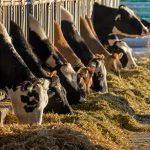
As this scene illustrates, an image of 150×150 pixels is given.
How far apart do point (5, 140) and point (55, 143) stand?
1.77 feet

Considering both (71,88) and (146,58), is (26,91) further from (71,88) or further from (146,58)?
(146,58)

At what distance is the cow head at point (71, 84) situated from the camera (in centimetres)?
1398

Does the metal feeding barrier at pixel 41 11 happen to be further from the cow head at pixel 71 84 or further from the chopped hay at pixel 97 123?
the chopped hay at pixel 97 123

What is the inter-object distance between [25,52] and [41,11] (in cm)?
404

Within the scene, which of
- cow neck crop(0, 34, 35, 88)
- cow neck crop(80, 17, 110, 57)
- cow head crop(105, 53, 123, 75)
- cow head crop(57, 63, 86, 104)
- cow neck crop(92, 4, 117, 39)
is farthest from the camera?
cow neck crop(92, 4, 117, 39)

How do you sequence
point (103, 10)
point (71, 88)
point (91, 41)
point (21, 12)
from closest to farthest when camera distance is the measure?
point (71, 88), point (21, 12), point (91, 41), point (103, 10)

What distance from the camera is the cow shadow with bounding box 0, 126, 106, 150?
8391 millimetres

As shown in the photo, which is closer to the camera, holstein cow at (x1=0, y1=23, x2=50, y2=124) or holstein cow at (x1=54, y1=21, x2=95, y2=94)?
holstein cow at (x1=0, y1=23, x2=50, y2=124)

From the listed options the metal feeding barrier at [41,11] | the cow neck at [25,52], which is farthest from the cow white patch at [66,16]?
the cow neck at [25,52]

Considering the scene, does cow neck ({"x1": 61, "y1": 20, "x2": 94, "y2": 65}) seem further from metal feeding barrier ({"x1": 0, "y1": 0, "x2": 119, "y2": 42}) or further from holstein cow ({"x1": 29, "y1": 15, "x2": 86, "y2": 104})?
holstein cow ({"x1": 29, "y1": 15, "x2": 86, "y2": 104})

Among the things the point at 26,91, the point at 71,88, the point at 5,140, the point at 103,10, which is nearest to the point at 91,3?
the point at 103,10

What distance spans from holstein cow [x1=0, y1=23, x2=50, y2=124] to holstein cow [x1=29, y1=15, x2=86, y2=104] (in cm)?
221

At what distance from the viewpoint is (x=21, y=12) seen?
15.1 meters

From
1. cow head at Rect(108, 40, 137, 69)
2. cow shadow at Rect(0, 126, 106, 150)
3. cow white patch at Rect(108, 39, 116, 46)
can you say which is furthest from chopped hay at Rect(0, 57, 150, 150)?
cow white patch at Rect(108, 39, 116, 46)
